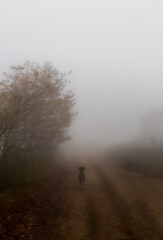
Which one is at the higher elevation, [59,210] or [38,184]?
[38,184]

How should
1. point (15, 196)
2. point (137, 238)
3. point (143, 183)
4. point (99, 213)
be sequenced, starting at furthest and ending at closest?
point (143, 183)
point (15, 196)
point (99, 213)
point (137, 238)

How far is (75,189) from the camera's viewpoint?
1881 cm

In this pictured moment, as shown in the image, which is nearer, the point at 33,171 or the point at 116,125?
the point at 33,171

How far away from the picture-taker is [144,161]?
28.5 metres

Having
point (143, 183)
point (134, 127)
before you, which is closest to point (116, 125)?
point (134, 127)

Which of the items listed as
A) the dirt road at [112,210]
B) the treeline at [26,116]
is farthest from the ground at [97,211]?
the treeline at [26,116]

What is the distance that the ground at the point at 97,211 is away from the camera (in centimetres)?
1055

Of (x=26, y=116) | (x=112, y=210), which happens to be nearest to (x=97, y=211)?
(x=112, y=210)

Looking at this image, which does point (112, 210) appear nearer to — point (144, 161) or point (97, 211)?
point (97, 211)

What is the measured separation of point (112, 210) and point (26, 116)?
7758 millimetres

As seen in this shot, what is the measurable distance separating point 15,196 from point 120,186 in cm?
780

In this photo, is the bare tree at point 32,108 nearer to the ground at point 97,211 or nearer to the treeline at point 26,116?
the treeline at point 26,116

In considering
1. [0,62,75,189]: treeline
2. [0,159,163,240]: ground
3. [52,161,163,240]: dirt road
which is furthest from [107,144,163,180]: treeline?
[0,62,75,189]: treeline

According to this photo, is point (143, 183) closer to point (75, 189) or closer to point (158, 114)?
point (75, 189)
